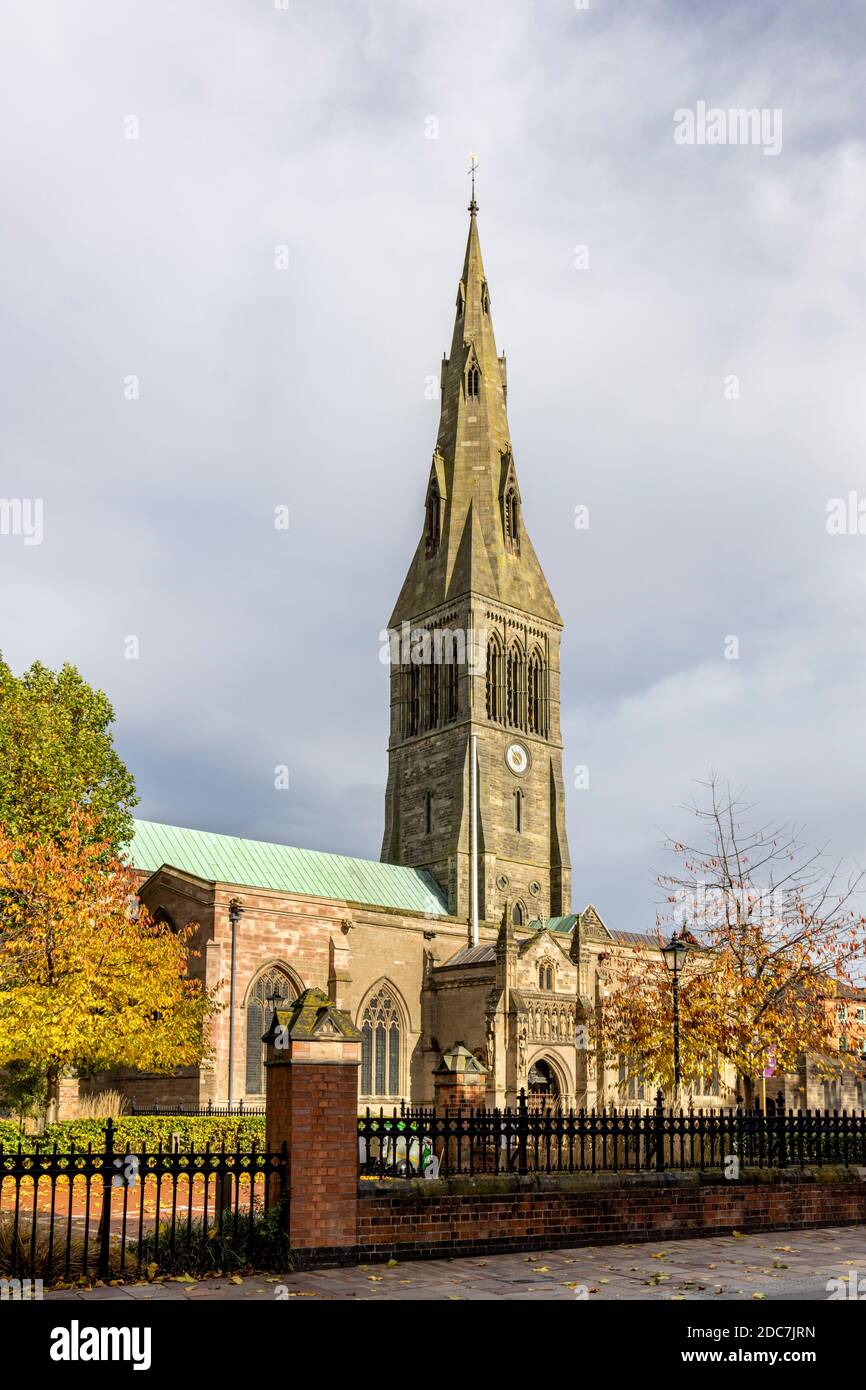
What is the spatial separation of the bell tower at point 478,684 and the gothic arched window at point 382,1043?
837 cm

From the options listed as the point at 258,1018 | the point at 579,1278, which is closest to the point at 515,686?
the point at 258,1018

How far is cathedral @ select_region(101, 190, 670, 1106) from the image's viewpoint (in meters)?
43.0

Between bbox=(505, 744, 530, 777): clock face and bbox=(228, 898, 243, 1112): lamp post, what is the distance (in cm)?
2164

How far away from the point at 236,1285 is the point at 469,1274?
220 cm

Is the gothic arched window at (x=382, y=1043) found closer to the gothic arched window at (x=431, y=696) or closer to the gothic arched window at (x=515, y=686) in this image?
the gothic arched window at (x=431, y=696)

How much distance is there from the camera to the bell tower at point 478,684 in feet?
193

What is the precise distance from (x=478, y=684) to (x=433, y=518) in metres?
11.0

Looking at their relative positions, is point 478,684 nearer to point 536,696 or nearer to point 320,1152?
point 536,696

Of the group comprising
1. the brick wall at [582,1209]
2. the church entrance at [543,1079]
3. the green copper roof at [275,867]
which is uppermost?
the green copper roof at [275,867]

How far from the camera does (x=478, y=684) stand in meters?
60.4

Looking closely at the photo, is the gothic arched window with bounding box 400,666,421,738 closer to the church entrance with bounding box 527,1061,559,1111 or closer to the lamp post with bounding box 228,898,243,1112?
the church entrance with bounding box 527,1061,559,1111

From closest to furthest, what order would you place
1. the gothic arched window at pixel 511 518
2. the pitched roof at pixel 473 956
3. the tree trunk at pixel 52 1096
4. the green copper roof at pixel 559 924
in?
the tree trunk at pixel 52 1096 < the pitched roof at pixel 473 956 < the green copper roof at pixel 559 924 < the gothic arched window at pixel 511 518

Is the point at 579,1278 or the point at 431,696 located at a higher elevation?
the point at 431,696

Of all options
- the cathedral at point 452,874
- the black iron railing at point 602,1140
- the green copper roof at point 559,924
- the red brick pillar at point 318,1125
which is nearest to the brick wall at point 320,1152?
the red brick pillar at point 318,1125
